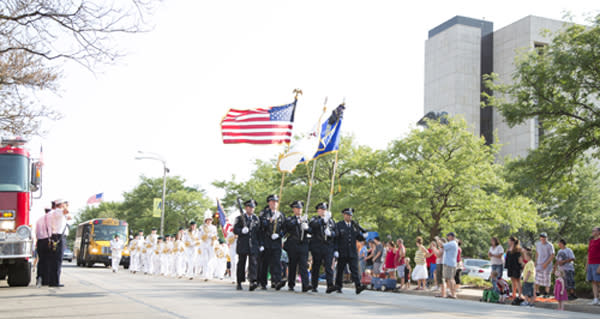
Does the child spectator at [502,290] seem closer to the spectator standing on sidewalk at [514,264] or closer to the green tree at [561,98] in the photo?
the spectator standing on sidewalk at [514,264]

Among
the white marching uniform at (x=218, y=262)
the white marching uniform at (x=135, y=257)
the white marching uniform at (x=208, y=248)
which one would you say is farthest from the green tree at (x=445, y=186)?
the white marching uniform at (x=208, y=248)

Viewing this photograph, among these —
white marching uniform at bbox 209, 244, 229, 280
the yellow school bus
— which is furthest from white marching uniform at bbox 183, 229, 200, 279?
the yellow school bus

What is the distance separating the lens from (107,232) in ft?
141

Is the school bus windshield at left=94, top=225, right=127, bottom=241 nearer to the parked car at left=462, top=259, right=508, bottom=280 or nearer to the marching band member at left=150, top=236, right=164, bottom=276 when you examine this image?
the marching band member at left=150, top=236, right=164, bottom=276

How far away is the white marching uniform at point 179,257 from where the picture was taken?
84.6ft

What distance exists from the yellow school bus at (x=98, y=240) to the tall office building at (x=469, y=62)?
1937 inches

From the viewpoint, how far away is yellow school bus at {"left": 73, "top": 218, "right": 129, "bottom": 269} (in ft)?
137

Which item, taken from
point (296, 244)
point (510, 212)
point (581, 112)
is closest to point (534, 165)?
point (581, 112)

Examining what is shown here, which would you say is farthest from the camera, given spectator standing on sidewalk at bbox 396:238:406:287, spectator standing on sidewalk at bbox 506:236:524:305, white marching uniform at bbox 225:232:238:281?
spectator standing on sidewalk at bbox 396:238:406:287

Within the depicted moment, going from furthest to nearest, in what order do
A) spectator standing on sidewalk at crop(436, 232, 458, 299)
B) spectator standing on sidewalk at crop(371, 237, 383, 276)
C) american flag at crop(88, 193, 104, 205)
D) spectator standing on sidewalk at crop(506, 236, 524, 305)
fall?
american flag at crop(88, 193, 104, 205)
spectator standing on sidewalk at crop(371, 237, 383, 276)
spectator standing on sidewalk at crop(436, 232, 458, 299)
spectator standing on sidewalk at crop(506, 236, 524, 305)

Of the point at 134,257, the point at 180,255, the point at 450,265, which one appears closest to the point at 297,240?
the point at 450,265

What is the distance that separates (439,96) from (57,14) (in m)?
73.3

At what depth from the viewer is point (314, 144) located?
17250 millimetres

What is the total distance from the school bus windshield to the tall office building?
49068 millimetres
